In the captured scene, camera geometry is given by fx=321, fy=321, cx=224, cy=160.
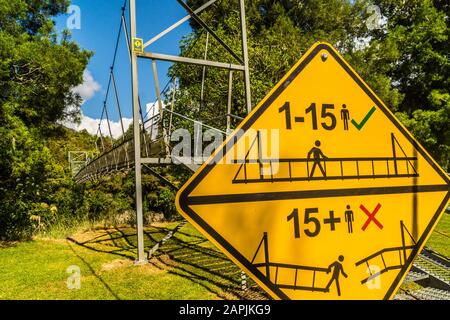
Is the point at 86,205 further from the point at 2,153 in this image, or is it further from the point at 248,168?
the point at 248,168

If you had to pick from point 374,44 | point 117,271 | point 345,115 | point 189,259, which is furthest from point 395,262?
point 374,44

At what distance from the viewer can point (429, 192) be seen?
1857 mm

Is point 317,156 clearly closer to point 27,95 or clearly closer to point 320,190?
point 320,190

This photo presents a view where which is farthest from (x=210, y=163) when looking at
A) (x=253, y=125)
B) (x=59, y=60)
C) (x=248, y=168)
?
(x=59, y=60)

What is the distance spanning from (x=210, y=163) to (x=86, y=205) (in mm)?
19315

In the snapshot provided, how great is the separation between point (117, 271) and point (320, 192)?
6.39 metres

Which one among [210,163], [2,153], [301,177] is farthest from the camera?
[2,153]

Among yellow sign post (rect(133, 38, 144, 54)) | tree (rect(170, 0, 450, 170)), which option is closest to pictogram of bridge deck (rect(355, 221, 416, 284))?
yellow sign post (rect(133, 38, 144, 54))

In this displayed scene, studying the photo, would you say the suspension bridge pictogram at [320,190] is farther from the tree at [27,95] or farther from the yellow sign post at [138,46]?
the tree at [27,95]

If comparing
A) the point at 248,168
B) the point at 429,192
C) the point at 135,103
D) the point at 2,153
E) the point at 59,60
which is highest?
the point at 59,60

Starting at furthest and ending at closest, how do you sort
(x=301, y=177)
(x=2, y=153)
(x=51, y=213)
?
1. (x=51, y=213)
2. (x=2, y=153)
3. (x=301, y=177)

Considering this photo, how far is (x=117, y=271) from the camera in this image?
22.7 feet

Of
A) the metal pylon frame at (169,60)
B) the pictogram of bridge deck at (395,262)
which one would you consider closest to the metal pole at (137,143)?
the metal pylon frame at (169,60)

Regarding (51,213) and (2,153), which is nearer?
(2,153)
